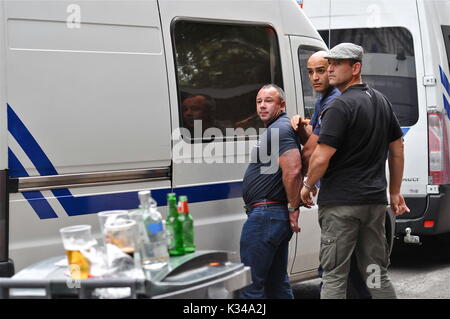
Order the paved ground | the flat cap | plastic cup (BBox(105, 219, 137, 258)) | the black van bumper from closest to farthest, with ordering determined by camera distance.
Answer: plastic cup (BBox(105, 219, 137, 258)), the flat cap, the paved ground, the black van bumper

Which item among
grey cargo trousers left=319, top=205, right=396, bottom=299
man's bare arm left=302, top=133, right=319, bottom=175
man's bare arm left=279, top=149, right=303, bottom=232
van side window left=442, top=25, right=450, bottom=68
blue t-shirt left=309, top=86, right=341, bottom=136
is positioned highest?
van side window left=442, top=25, right=450, bottom=68

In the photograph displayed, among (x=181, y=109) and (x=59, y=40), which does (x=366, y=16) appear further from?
(x=59, y=40)

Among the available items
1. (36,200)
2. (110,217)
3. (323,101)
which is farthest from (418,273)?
(110,217)

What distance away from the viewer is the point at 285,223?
16.1 feet

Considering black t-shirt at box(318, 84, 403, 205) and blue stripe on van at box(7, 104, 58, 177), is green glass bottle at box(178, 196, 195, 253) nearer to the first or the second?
blue stripe on van at box(7, 104, 58, 177)

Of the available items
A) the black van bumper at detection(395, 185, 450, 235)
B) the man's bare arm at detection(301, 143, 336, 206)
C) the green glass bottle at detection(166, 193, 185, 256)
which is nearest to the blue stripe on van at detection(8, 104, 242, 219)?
the man's bare arm at detection(301, 143, 336, 206)

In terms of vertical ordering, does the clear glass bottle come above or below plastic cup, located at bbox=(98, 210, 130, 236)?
below

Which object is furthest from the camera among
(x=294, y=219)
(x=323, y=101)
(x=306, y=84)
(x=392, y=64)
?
(x=392, y=64)

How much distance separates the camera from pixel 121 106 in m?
4.54

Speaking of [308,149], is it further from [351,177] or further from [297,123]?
[351,177]

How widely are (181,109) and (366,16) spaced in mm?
3712

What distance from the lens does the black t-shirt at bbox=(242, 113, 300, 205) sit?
4.86 meters

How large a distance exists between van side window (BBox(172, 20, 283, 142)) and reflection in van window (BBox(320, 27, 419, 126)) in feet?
8.30

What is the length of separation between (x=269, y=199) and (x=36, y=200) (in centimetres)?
153
